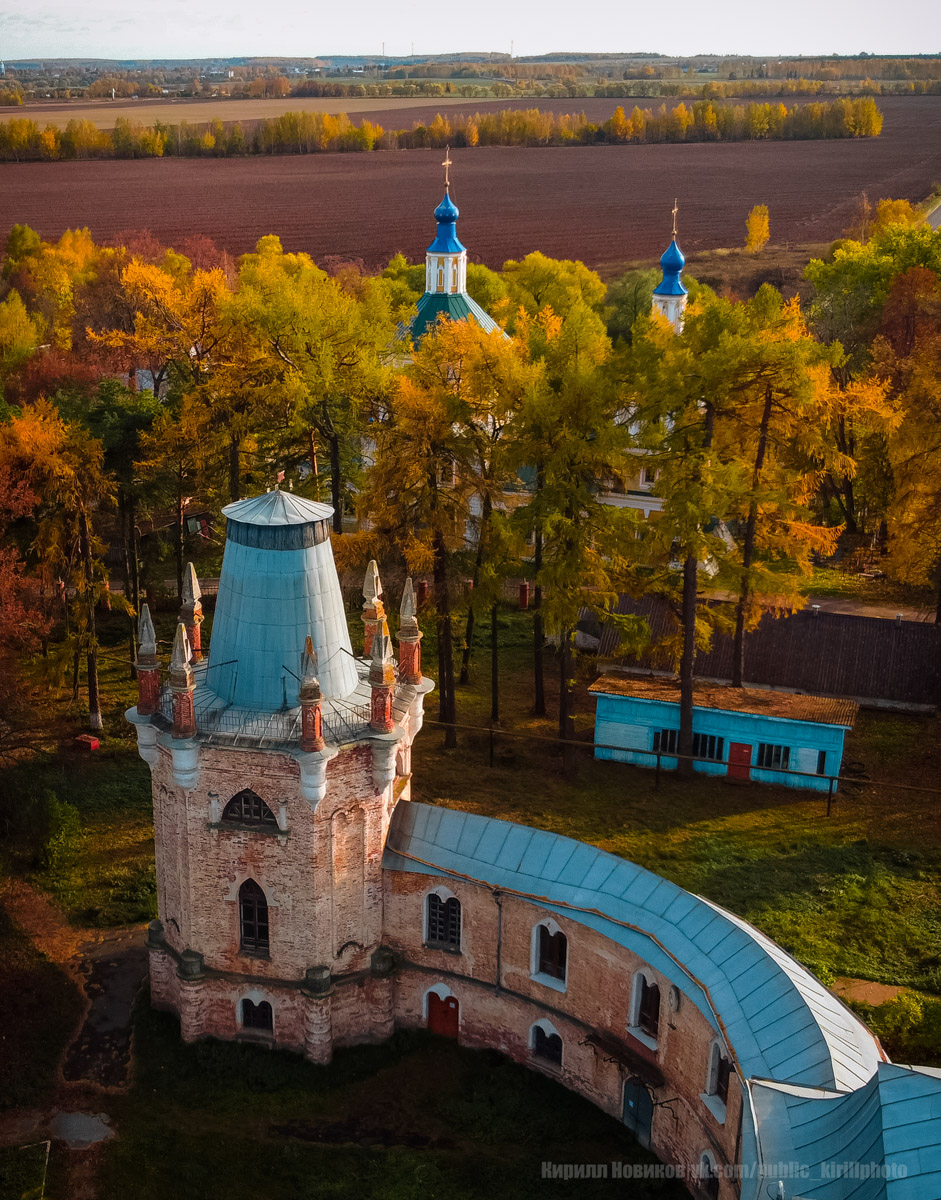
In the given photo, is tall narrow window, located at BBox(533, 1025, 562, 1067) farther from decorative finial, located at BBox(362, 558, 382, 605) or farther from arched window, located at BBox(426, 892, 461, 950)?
decorative finial, located at BBox(362, 558, 382, 605)

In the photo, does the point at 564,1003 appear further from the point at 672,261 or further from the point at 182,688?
the point at 672,261

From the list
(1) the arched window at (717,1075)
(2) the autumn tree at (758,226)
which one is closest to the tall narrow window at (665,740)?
(1) the arched window at (717,1075)

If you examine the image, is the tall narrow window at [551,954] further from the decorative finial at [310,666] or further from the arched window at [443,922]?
the decorative finial at [310,666]

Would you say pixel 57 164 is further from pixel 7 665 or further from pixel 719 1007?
pixel 719 1007

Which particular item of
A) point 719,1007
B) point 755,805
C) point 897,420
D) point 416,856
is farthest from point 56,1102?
point 897,420

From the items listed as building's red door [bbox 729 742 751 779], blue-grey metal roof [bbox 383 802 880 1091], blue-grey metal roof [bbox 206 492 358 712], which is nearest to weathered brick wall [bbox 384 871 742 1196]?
blue-grey metal roof [bbox 383 802 880 1091]

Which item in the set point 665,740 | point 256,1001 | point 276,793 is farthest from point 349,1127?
point 665,740
